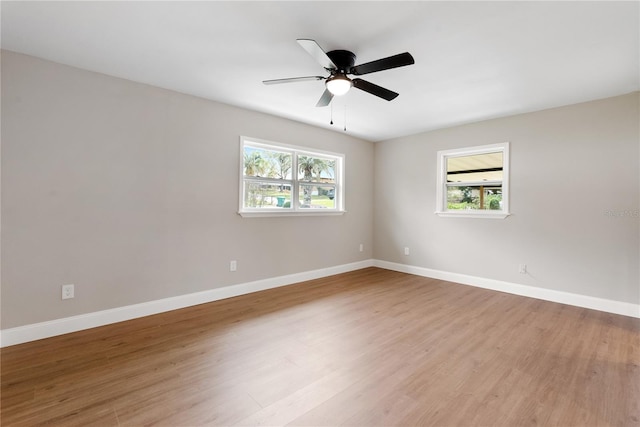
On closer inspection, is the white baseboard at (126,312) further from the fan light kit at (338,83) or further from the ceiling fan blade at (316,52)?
the ceiling fan blade at (316,52)

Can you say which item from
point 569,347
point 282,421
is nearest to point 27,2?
point 282,421

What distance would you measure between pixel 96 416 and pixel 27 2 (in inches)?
104

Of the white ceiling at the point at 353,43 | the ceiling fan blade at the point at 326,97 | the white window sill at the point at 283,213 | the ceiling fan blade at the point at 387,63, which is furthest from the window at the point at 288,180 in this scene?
the ceiling fan blade at the point at 387,63

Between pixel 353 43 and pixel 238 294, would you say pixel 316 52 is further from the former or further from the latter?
pixel 238 294

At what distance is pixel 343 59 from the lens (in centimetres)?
241

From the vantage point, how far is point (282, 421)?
1616mm

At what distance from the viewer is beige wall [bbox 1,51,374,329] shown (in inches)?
99.2

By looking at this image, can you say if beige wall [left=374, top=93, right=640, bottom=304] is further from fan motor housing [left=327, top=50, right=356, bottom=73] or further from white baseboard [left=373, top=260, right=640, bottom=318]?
fan motor housing [left=327, top=50, right=356, bottom=73]

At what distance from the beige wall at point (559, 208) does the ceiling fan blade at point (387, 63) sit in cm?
295

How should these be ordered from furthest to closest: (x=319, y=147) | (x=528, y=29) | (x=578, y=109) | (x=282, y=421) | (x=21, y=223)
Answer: (x=319, y=147)
(x=578, y=109)
(x=21, y=223)
(x=528, y=29)
(x=282, y=421)

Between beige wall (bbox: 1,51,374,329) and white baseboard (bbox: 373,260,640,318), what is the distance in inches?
108

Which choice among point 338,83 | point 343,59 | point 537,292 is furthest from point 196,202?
point 537,292

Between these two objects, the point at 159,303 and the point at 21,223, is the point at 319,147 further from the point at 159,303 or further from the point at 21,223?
the point at 21,223

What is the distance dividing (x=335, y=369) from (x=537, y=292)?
3.30 meters
